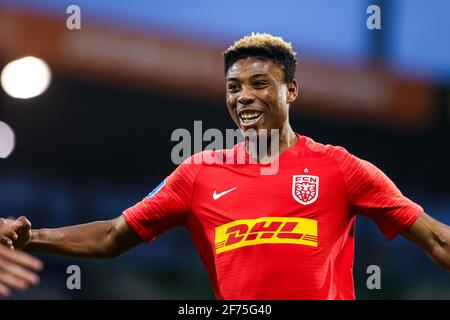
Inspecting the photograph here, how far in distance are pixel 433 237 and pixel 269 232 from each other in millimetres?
785

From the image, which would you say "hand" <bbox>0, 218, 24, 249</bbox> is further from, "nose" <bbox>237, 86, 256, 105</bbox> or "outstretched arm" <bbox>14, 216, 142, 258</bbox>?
"nose" <bbox>237, 86, 256, 105</bbox>

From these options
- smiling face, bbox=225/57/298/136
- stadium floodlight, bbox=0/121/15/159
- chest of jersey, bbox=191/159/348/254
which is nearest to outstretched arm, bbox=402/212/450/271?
chest of jersey, bbox=191/159/348/254

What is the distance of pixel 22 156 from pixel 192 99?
2.28 metres

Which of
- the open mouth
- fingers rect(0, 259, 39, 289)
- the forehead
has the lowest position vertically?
fingers rect(0, 259, 39, 289)

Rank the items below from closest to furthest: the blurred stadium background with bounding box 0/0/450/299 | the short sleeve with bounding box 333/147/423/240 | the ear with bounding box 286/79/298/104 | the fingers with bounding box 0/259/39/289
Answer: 1. the fingers with bounding box 0/259/39/289
2. the short sleeve with bounding box 333/147/423/240
3. the ear with bounding box 286/79/298/104
4. the blurred stadium background with bounding box 0/0/450/299

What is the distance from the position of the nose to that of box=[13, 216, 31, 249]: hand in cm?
121

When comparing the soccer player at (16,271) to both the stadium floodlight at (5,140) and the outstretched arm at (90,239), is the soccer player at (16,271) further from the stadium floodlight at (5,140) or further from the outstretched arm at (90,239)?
the stadium floodlight at (5,140)

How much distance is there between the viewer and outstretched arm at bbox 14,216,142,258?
4.43 m

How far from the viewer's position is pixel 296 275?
4082 mm

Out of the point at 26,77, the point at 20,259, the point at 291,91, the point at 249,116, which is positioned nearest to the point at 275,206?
the point at 249,116

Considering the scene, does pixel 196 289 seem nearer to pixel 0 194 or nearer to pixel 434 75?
pixel 0 194

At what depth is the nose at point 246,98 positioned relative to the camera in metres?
4.41

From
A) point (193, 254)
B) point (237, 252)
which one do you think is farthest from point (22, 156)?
point (237, 252)

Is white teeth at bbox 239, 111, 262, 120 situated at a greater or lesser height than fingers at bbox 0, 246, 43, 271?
greater
